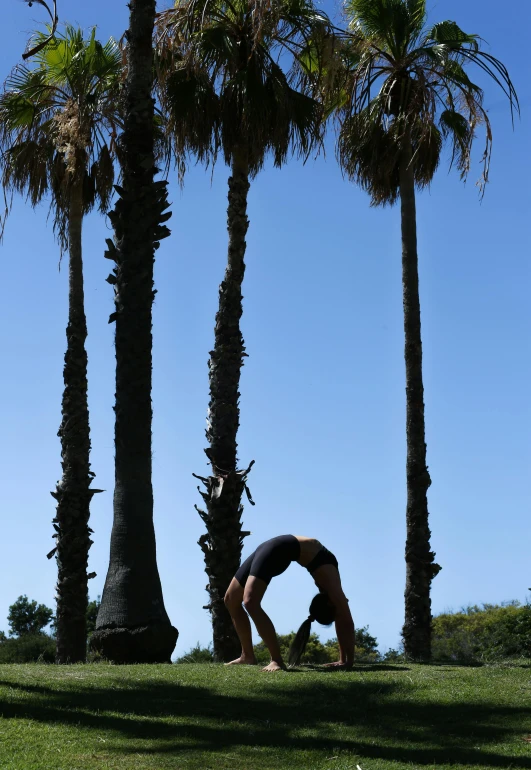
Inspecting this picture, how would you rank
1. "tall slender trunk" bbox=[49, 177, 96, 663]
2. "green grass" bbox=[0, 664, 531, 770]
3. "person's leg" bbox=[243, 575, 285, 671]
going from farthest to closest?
"tall slender trunk" bbox=[49, 177, 96, 663] < "person's leg" bbox=[243, 575, 285, 671] < "green grass" bbox=[0, 664, 531, 770]

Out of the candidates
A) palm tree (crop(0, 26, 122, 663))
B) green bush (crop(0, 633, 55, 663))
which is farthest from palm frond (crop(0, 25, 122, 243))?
green bush (crop(0, 633, 55, 663))

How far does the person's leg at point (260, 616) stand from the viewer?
34.2 ft

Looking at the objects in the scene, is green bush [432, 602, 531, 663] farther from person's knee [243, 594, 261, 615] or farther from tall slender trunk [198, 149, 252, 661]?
person's knee [243, 594, 261, 615]

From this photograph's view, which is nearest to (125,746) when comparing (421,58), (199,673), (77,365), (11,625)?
(199,673)

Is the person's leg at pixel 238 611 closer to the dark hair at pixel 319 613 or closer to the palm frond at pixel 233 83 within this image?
the dark hair at pixel 319 613

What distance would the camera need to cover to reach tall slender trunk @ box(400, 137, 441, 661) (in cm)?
1811

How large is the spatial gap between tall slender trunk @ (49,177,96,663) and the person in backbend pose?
9714 mm

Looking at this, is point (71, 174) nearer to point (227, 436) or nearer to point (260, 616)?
point (227, 436)

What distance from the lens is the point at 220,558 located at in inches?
669

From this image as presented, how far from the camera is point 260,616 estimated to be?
410 inches

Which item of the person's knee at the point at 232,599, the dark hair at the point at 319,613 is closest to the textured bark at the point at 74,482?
the person's knee at the point at 232,599

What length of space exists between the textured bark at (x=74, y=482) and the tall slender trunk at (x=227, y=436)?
3.87 m

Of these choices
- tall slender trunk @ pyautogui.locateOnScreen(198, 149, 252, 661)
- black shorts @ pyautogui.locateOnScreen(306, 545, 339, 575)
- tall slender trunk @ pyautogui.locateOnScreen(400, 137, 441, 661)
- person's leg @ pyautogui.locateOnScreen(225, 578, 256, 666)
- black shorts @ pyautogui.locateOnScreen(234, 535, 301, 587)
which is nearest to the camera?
black shorts @ pyautogui.locateOnScreen(234, 535, 301, 587)

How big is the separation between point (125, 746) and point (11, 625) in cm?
3185
